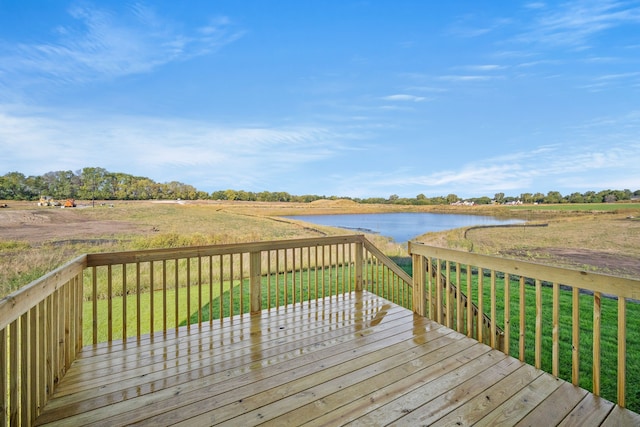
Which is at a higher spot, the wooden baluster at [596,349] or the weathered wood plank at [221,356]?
the wooden baluster at [596,349]

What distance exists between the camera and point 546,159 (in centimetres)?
773

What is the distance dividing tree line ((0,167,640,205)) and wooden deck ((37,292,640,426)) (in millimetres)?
6325

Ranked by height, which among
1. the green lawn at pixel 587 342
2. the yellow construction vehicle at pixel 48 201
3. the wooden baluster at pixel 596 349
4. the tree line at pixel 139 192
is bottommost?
the green lawn at pixel 587 342

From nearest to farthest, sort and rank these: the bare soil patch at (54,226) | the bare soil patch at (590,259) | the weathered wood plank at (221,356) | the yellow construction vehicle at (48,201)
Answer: the weathered wood plank at (221,356) < the bare soil patch at (590,259) < the bare soil patch at (54,226) < the yellow construction vehicle at (48,201)

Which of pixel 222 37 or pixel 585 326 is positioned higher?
pixel 222 37

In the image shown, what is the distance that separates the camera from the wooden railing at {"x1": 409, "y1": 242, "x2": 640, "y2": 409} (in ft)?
5.54

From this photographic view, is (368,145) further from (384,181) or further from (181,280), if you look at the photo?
(181,280)

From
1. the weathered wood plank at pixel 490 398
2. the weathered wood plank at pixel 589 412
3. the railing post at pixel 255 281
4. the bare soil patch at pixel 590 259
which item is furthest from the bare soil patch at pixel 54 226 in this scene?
the bare soil patch at pixel 590 259

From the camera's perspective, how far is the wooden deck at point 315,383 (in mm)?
1562

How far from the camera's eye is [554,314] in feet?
6.38

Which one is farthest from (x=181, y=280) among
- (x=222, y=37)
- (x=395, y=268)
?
(x=222, y=37)

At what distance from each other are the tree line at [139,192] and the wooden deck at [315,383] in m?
6.32

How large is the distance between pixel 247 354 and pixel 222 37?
7693mm

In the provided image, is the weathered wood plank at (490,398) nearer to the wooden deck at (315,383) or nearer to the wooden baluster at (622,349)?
the wooden deck at (315,383)
